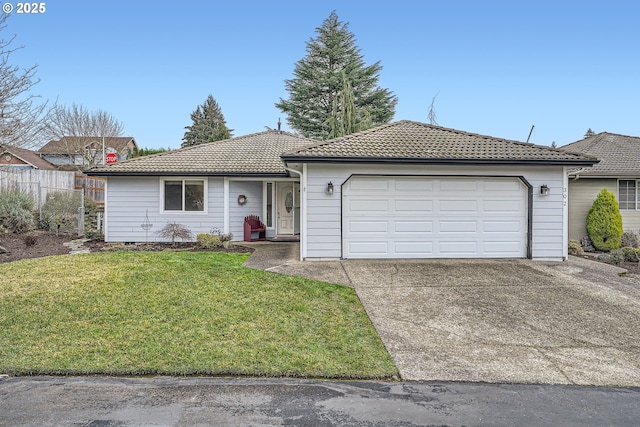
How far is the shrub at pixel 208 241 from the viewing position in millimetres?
12281

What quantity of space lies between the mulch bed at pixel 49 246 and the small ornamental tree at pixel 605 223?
39.1 ft

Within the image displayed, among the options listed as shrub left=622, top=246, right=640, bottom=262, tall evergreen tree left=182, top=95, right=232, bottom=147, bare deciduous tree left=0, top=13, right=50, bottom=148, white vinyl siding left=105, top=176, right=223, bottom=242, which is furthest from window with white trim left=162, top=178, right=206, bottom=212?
tall evergreen tree left=182, top=95, right=232, bottom=147

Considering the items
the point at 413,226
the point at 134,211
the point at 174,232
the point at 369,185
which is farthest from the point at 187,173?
the point at 413,226

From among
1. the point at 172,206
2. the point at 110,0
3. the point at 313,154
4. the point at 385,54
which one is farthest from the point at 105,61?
the point at 385,54

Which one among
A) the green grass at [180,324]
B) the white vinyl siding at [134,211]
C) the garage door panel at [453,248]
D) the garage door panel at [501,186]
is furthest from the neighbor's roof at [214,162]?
the garage door panel at [501,186]

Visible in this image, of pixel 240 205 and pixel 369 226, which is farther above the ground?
pixel 240 205

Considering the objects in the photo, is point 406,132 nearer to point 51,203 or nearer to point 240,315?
point 240,315

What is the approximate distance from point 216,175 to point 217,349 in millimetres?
9567

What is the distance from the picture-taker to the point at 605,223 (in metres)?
13.4

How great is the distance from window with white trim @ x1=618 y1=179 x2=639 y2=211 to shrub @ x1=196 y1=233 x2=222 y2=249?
14.5 m

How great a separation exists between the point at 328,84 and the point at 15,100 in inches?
867

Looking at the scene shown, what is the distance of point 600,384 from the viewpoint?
153 inches

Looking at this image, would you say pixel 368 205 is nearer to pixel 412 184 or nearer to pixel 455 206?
pixel 412 184

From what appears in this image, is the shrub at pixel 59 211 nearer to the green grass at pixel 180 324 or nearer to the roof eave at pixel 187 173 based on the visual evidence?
the roof eave at pixel 187 173
